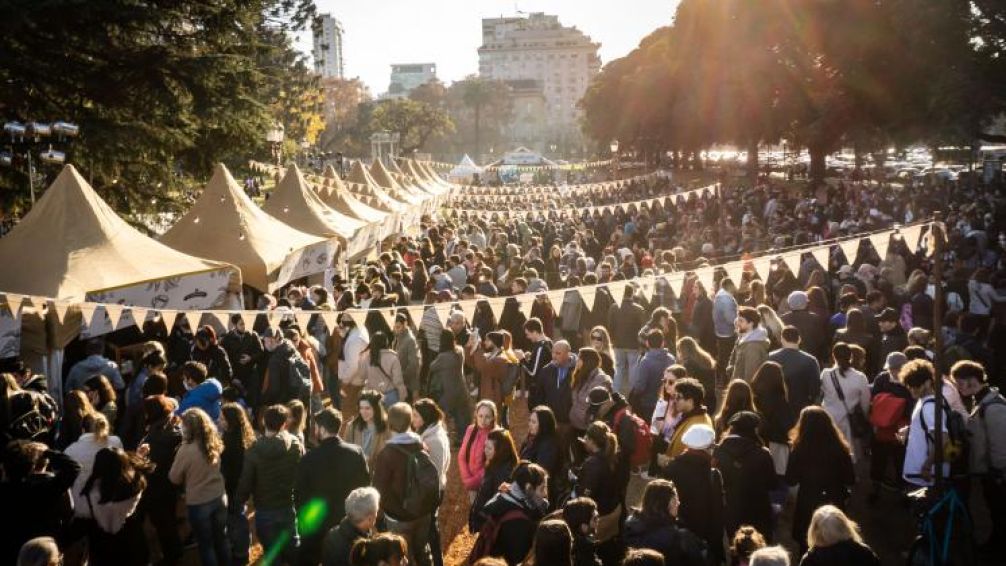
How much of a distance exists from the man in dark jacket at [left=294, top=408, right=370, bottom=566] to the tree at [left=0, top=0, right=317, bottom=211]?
10373mm

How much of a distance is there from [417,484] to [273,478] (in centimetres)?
100

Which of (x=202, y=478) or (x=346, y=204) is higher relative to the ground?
(x=346, y=204)

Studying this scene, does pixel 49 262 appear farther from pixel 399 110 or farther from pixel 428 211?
pixel 399 110

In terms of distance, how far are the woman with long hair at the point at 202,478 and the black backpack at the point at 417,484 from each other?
1.29 metres

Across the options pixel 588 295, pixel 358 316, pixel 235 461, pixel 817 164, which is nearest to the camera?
pixel 235 461

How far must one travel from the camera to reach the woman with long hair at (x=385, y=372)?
8.31 m

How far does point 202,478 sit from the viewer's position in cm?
569

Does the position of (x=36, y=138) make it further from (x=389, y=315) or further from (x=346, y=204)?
(x=389, y=315)

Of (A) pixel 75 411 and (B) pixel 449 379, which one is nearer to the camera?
(A) pixel 75 411

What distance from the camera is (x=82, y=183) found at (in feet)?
35.2

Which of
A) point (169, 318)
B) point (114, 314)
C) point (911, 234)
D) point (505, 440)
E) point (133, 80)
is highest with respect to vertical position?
point (133, 80)

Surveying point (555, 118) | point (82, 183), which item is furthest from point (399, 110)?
point (555, 118)

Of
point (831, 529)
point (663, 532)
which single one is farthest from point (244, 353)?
point (831, 529)

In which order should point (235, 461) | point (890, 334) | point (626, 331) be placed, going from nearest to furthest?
point (235, 461) → point (890, 334) → point (626, 331)
